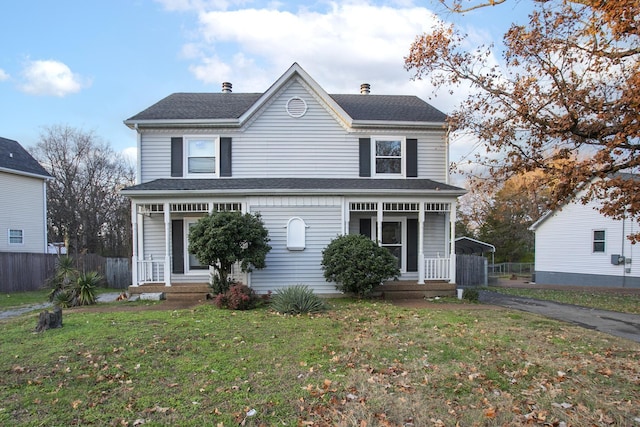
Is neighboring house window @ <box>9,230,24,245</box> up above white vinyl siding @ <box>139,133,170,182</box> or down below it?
below

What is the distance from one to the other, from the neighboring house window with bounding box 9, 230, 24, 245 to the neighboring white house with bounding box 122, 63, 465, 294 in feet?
37.9

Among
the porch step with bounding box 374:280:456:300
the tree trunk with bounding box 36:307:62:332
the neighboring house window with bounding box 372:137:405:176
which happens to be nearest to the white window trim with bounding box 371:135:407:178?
the neighboring house window with bounding box 372:137:405:176

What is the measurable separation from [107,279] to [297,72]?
1408cm

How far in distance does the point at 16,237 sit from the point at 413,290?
67.8ft

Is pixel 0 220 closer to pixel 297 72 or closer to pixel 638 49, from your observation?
pixel 297 72

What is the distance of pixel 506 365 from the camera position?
5.72 metres

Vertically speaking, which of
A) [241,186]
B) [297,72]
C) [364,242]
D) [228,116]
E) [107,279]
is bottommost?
[107,279]

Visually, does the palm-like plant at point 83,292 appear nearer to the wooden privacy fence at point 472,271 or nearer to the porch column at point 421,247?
the porch column at point 421,247

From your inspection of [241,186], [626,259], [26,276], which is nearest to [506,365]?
[241,186]

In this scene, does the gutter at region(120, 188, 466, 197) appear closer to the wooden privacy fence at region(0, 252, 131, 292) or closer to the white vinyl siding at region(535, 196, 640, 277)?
the wooden privacy fence at region(0, 252, 131, 292)

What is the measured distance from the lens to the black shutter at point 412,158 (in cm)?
1434

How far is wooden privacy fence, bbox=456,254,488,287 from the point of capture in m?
21.8

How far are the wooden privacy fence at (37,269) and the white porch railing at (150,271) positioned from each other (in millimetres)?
6251

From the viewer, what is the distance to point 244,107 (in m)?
14.8
